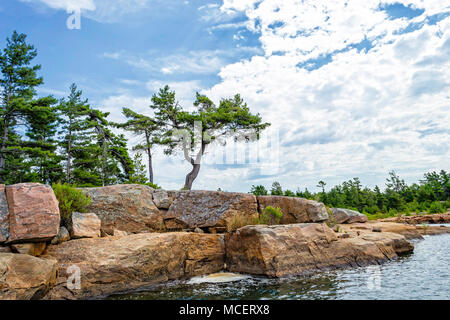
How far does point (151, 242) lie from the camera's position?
25.8ft

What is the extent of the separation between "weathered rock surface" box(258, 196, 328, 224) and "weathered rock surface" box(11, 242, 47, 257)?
24.3 feet

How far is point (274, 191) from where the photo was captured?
39.6m

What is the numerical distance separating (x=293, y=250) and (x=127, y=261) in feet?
16.4

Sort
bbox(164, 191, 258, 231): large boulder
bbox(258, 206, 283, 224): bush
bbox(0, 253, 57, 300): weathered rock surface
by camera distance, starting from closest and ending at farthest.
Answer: bbox(0, 253, 57, 300): weathered rock surface
bbox(164, 191, 258, 231): large boulder
bbox(258, 206, 283, 224): bush

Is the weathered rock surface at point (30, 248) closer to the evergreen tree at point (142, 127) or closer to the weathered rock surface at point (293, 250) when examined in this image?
the weathered rock surface at point (293, 250)

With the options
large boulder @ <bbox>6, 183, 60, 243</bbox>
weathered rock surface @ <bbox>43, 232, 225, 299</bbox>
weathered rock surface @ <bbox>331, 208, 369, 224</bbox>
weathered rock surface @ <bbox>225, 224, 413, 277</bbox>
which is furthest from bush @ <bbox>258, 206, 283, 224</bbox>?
weathered rock surface @ <bbox>331, 208, 369, 224</bbox>

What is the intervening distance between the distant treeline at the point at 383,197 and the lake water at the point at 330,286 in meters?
28.9

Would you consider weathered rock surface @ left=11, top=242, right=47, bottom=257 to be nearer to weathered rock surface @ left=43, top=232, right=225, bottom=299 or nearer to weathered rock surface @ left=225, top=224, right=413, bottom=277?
weathered rock surface @ left=43, top=232, right=225, bottom=299

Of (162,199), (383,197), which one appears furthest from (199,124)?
(383,197)

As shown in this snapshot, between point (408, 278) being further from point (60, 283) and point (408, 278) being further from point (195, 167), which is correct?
point (195, 167)

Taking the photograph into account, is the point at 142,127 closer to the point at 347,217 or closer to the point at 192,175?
the point at 192,175

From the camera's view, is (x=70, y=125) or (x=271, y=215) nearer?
(x=271, y=215)

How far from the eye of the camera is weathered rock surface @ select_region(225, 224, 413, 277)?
827 cm
